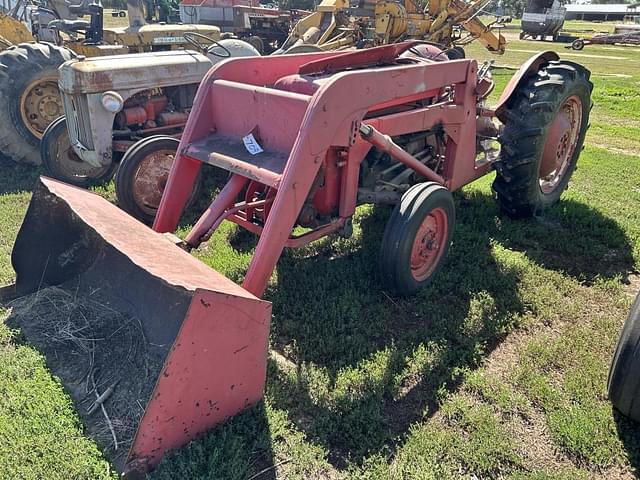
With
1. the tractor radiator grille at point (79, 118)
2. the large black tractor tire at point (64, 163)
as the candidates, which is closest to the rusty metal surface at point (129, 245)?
the tractor radiator grille at point (79, 118)

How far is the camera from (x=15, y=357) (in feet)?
9.93

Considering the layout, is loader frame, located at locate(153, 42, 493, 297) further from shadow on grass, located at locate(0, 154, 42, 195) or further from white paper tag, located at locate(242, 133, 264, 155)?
shadow on grass, located at locate(0, 154, 42, 195)

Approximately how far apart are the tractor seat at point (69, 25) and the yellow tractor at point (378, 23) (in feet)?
20.0

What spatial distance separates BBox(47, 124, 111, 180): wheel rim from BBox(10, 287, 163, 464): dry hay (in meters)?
2.76

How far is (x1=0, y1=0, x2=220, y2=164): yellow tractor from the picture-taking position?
635 cm

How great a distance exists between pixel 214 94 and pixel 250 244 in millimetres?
1357

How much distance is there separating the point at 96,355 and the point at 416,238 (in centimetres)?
207

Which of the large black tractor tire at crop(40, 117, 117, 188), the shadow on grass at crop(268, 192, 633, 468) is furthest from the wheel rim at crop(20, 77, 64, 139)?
the shadow on grass at crop(268, 192, 633, 468)

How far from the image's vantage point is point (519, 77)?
15.2ft

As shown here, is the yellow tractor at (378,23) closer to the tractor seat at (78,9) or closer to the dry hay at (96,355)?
the tractor seat at (78,9)

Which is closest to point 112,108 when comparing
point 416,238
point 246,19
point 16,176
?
point 16,176

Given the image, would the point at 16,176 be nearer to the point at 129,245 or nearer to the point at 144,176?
the point at 144,176

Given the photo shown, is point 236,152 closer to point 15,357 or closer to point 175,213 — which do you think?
point 175,213

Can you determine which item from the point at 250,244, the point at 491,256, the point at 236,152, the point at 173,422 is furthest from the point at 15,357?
the point at 491,256
